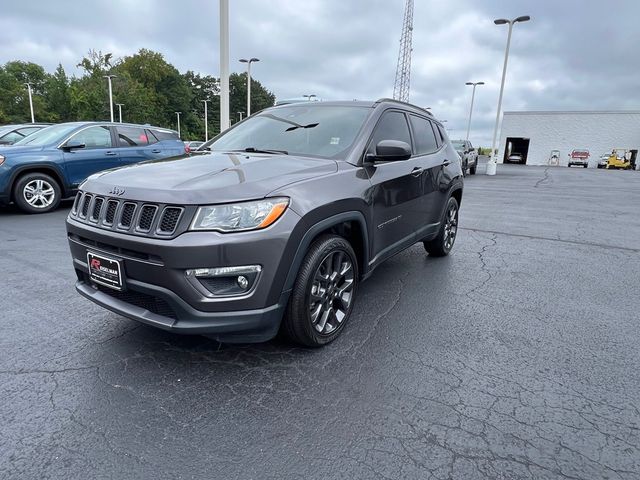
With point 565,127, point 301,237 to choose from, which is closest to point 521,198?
point 301,237

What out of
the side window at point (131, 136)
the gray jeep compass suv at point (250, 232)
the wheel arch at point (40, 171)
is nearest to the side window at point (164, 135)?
the side window at point (131, 136)

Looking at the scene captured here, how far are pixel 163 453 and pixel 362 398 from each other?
3.62ft

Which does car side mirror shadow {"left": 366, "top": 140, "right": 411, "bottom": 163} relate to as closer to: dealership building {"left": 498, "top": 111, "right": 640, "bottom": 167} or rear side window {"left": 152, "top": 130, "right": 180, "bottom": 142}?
rear side window {"left": 152, "top": 130, "right": 180, "bottom": 142}

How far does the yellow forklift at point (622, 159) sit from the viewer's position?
40156 millimetres

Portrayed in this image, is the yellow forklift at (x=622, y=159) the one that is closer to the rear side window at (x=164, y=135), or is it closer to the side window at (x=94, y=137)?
the rear side window at (x=164, y=135)

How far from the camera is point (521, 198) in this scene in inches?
500

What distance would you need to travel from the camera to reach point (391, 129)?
Answer: 154 inches

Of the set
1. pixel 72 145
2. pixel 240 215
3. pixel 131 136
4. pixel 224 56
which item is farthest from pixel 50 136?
pixel 240 215

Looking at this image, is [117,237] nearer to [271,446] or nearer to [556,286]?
[271,446]

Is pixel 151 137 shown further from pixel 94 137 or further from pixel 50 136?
pixel 50 136

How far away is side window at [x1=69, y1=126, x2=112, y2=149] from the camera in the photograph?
8.08 meters

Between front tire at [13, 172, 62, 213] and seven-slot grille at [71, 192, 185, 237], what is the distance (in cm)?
602

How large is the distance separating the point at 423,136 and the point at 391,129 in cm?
92

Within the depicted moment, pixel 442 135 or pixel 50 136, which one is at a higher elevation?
pixel 442 135
